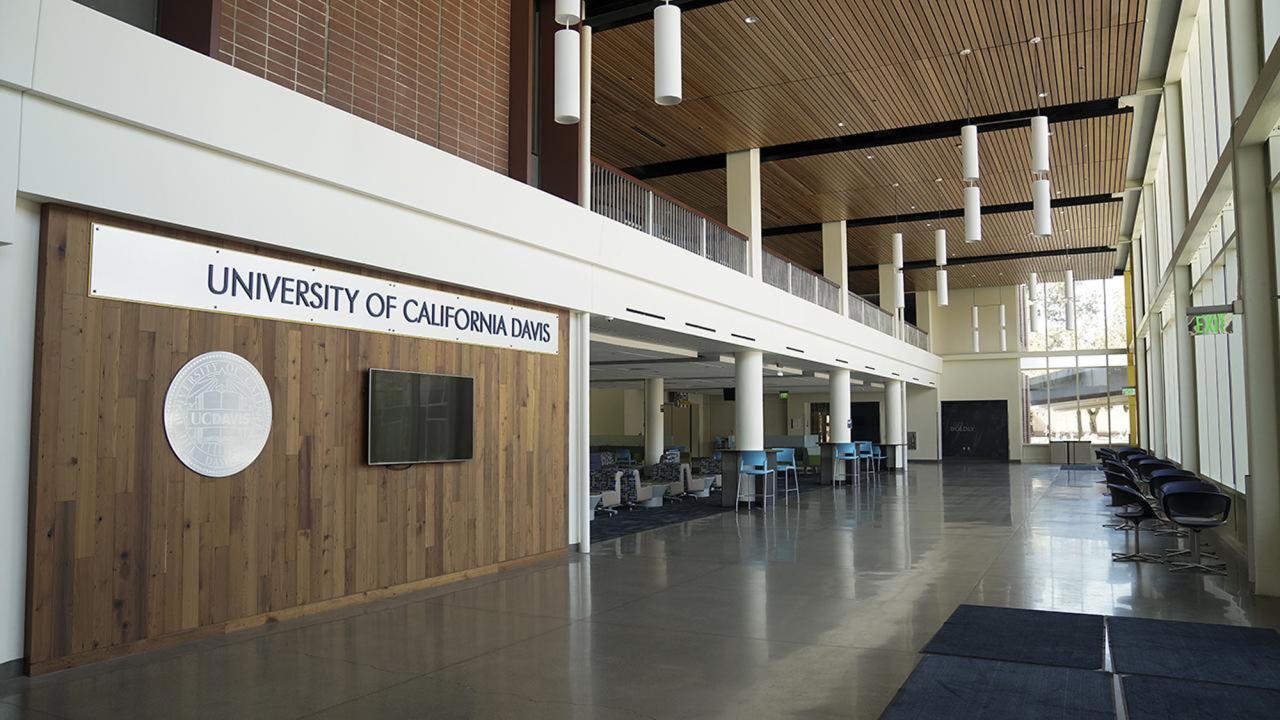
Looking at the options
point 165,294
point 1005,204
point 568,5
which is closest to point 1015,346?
point 1005,204

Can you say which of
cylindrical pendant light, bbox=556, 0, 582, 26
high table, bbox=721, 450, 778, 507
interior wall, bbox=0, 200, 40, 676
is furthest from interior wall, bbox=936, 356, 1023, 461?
interior wall, bbox=0, 200, 40, 676

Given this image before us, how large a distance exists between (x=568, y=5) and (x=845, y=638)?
5048 mm

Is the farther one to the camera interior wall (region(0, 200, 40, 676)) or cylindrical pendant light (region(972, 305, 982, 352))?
cylindrical pendant light (region(972, 305, 982, 352))

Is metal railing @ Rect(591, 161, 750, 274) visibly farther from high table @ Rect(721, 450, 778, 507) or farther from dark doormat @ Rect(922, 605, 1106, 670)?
dark doormat @ Rect(922, 605, 1106, 670)

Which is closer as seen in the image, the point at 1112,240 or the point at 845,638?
the point at 845,638

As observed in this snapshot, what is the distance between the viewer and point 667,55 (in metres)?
6.48

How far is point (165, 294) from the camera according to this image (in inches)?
205

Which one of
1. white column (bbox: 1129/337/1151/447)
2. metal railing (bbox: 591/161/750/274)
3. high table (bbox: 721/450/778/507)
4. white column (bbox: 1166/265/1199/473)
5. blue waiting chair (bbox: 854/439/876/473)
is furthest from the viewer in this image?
blue waiting chair (bbox: 854/439/876/473)

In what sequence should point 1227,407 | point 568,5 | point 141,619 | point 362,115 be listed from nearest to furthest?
point 141,619 < point 568,5 < point 362,115 < point 1227,407

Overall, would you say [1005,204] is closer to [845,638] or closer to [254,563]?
[845,638]

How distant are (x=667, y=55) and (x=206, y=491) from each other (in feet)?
14.7

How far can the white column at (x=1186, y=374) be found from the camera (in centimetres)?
1152

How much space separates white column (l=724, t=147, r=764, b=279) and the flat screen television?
26.6ft

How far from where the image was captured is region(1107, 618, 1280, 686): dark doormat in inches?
172
